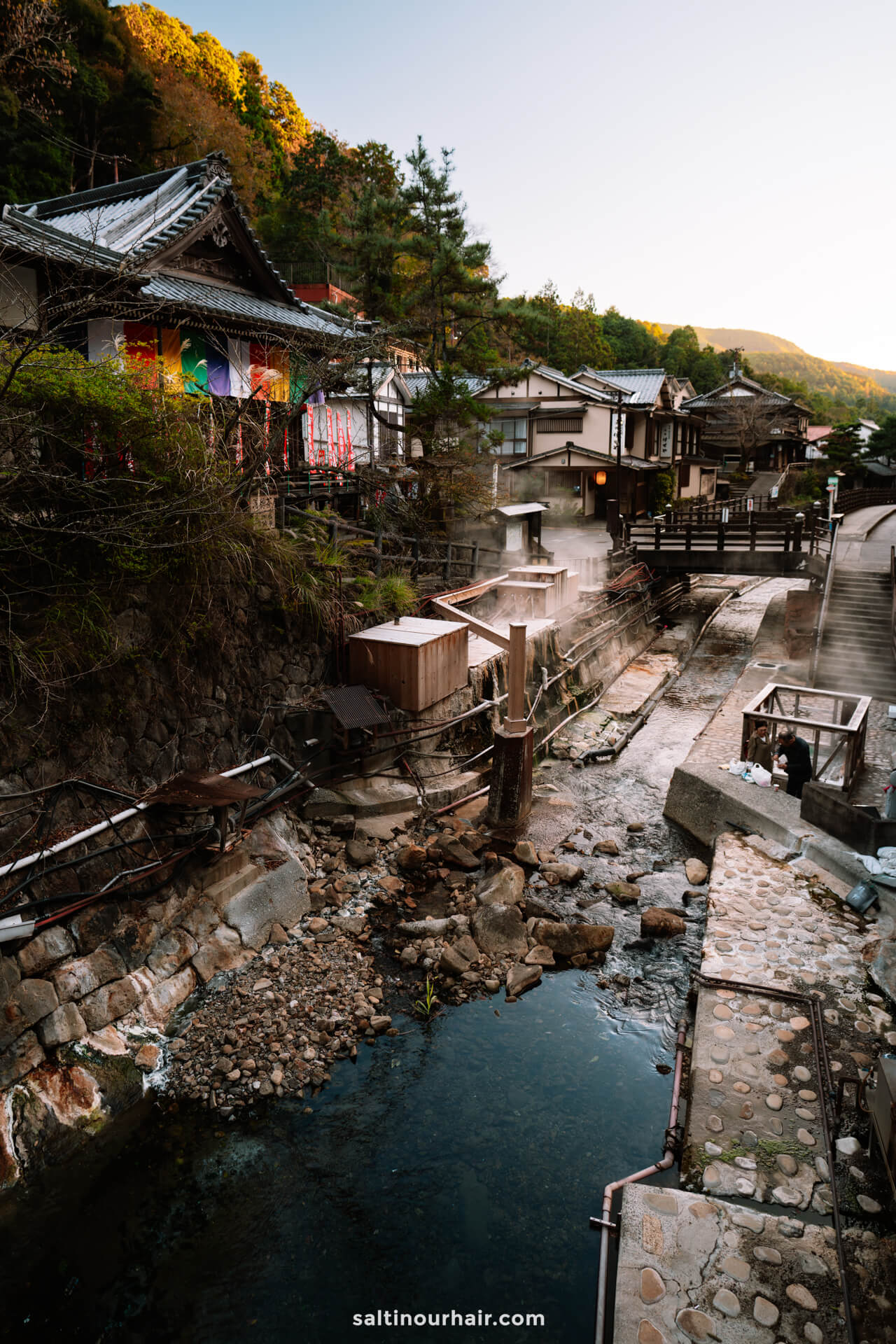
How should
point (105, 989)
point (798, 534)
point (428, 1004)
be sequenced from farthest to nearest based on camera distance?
point (798, 534), point (428, 1004), point (105, 989)

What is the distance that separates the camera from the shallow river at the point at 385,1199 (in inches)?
244

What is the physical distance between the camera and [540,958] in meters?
10.3

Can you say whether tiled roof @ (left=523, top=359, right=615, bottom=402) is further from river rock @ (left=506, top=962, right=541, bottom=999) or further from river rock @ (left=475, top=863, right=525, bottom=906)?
river rock @ (left=506, top=962, right=541, bottom=999)

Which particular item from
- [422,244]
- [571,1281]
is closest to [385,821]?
[571,1281]

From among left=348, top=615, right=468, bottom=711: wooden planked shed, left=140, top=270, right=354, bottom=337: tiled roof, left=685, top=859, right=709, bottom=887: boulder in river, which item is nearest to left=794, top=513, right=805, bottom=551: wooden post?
left=140, top=270, right=354, bottom=337: tiled roof

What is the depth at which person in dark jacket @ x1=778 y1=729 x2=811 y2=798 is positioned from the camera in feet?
41.6

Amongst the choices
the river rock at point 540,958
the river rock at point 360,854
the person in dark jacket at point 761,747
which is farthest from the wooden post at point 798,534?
the river rock at point 540,958

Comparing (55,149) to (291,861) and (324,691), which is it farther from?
(291,861)

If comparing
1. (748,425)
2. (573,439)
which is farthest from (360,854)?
(748,425)

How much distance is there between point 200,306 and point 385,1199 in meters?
13.7

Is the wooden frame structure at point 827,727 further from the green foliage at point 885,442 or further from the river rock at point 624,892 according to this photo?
the green foliage at point 885,442

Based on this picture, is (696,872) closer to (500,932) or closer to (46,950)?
(500,932)

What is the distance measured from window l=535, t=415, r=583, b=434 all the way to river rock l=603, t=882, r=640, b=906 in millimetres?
33038

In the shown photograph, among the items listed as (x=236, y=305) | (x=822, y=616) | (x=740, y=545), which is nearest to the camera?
(x=236, y=305)
